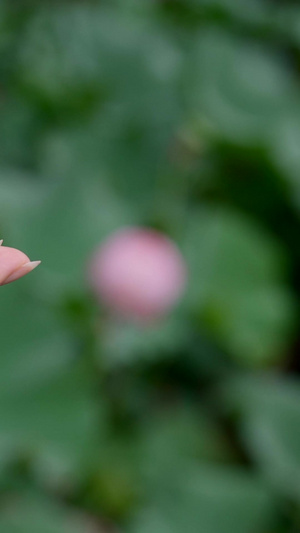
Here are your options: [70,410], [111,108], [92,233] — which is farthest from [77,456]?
[111,108]

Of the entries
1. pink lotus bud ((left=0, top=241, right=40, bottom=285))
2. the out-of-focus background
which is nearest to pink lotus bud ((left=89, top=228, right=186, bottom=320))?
the out-of-focus background

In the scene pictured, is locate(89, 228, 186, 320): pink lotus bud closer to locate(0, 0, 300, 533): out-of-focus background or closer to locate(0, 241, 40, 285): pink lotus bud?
locate(0, 0, 300, 533): out-of-focus background

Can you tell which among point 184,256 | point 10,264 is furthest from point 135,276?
point 10,264

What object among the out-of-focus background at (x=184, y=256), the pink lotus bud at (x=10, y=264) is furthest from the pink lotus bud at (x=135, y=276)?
the pink lotus bud at (x=10, y=264)

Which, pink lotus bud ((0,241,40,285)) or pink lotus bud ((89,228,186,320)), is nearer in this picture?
pink lotus bud ((0,241,40,285))

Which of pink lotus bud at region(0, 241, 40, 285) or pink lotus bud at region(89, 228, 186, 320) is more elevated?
pink lotus bud at region(89, 228, 186, 320)

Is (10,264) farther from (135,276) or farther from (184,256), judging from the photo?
(184,256)
